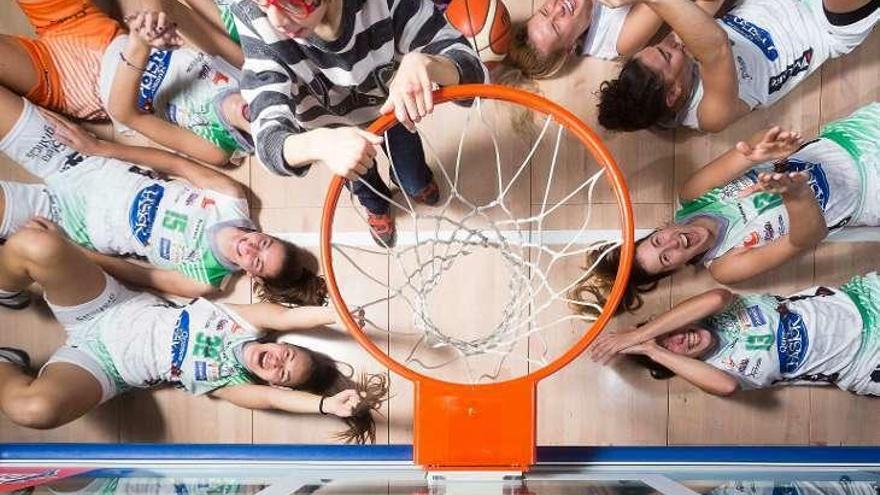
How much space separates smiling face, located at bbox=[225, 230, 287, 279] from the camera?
5.78 feet

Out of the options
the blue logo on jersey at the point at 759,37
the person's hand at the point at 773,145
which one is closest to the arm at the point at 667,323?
the person's hand at the point at 773,145

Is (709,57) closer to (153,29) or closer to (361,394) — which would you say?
(361,394)

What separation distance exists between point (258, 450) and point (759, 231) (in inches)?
48.7

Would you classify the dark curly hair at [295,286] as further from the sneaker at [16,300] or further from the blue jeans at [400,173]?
the sneaker at [16,300]

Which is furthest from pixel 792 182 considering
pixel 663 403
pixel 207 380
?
pixel 207 380

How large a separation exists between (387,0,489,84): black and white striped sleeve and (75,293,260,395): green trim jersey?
0.81m

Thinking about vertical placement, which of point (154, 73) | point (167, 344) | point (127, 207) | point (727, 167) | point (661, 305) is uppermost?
point (154, 73)

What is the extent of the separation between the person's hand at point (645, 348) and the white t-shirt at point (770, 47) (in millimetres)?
531

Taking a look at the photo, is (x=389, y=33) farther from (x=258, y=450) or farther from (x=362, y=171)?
(x=258, y=450)

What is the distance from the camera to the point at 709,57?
5.37ft

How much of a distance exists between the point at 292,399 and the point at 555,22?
42.7 inches

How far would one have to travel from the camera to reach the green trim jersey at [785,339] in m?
1.73

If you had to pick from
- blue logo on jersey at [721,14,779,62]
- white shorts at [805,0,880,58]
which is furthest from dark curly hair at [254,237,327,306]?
white shorts at [805,0,880,58]

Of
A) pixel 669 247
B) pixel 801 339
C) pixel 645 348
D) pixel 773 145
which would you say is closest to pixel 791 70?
pixel 773 145
